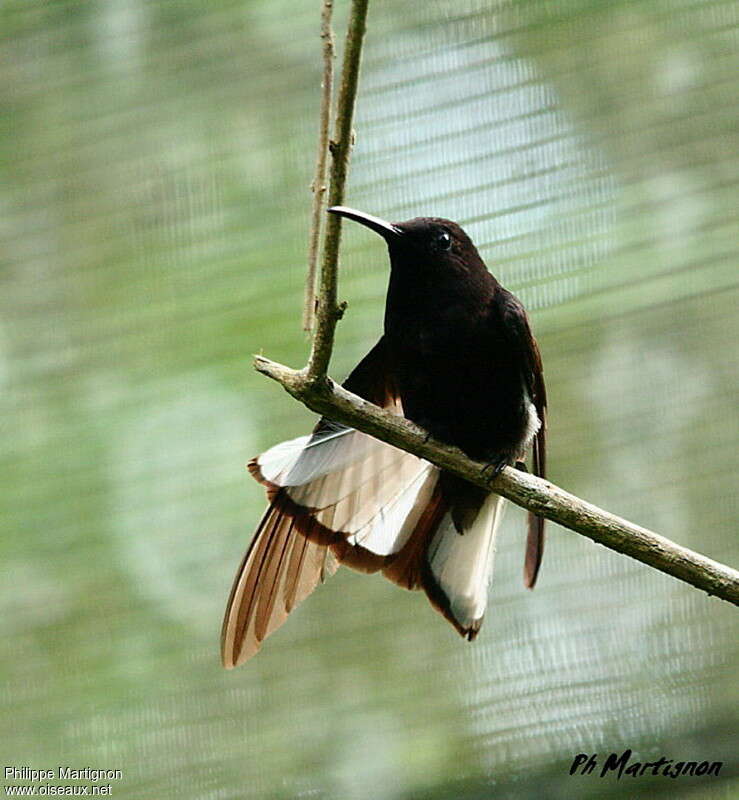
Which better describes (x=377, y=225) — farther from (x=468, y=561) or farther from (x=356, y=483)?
(x=468, y=561)

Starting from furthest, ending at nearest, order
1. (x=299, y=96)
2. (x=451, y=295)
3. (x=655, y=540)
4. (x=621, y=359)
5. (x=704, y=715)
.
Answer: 1. (x=299, y=96)
2. (x=621, y=359)
3. (x=704, y=715)
4. (x=451, y=295)
5. (x=655, y=540)

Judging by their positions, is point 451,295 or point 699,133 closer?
point 451,295

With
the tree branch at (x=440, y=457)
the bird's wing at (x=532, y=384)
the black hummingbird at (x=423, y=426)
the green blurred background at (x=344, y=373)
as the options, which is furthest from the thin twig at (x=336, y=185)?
the green blurred background at (x=344, y=373)

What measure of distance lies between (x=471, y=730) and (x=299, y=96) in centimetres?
164

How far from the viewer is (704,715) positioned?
2.66 meters

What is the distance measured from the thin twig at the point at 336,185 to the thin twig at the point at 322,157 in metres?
0.06

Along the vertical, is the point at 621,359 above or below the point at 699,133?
below

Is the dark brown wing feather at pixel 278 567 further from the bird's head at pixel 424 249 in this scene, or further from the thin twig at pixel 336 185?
the thin twig at pixel 336 185

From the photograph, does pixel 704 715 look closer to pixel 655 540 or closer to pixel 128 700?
pixel 655 540

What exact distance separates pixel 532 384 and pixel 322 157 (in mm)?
958

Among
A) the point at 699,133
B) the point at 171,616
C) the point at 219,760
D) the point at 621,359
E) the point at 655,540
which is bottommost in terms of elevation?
the point at 219,760

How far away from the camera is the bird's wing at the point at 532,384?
2.33 meters

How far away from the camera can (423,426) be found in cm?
234

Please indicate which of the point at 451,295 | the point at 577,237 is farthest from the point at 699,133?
the point at 451,295
